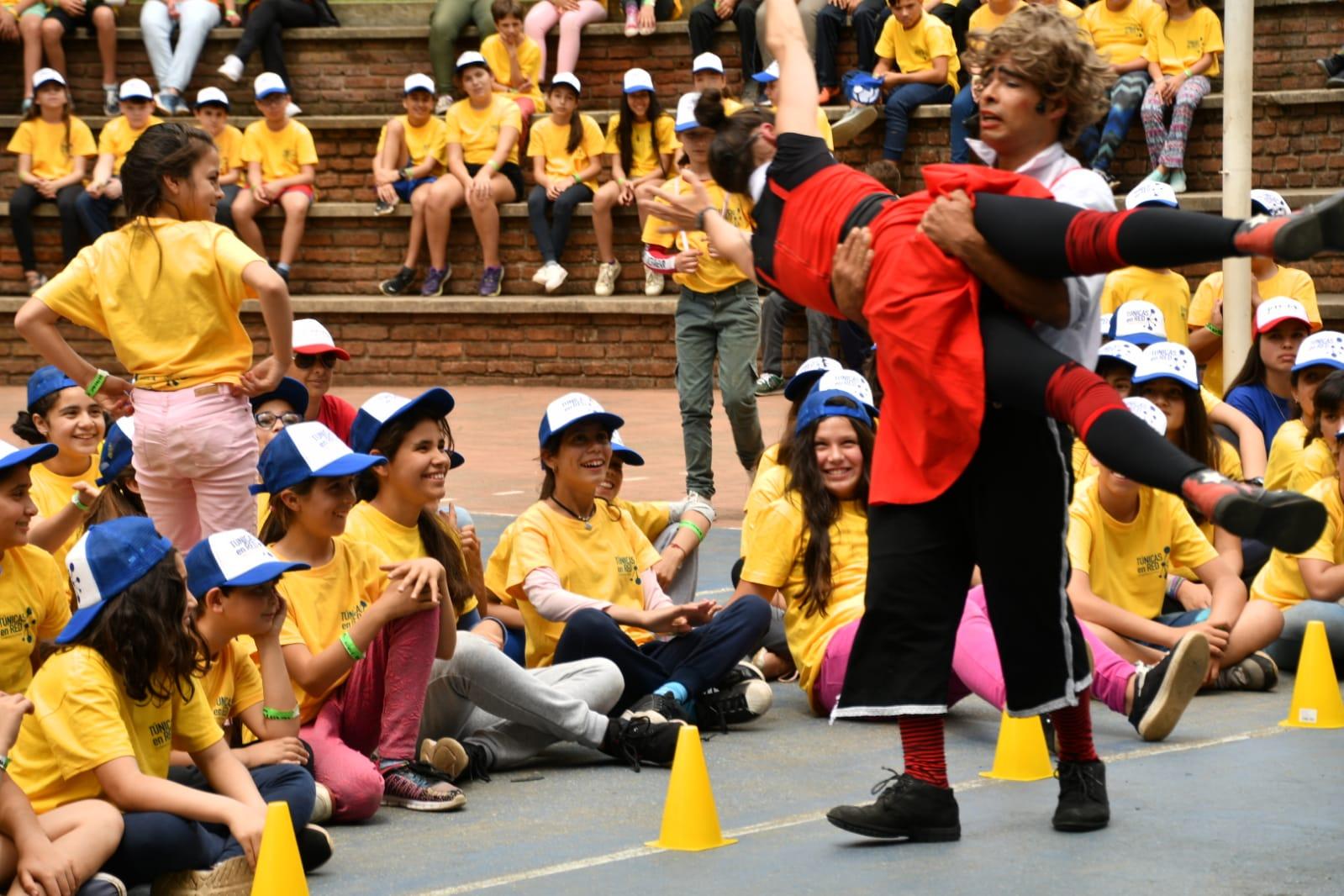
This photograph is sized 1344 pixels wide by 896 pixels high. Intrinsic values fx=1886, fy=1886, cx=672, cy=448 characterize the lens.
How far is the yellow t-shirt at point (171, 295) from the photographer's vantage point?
6.54 metres

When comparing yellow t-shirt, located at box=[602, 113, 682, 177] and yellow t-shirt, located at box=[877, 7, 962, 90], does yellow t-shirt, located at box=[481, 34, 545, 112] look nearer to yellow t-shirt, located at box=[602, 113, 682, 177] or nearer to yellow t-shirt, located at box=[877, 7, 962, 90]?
yellow t-shirt, located at box=[602, 113, 682, 177]

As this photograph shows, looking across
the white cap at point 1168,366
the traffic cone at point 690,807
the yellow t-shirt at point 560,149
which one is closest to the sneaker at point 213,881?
the traffic cone at point 690,807

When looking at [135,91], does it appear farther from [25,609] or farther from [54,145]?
[25,609]

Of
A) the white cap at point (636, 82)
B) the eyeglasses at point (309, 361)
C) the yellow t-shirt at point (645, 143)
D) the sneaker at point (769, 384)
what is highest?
the white cap at point (636, 82)

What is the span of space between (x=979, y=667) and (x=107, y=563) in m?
2.78

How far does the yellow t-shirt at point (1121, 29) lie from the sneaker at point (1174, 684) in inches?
389

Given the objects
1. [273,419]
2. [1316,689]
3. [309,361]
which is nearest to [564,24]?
[309,361]

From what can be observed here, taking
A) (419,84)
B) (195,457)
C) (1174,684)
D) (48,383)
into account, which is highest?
(419,84)

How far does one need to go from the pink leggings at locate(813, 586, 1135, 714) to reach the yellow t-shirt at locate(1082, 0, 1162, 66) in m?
9.07

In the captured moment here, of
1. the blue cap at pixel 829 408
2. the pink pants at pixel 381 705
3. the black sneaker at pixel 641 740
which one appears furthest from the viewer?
the blue cap at pixel 829 408

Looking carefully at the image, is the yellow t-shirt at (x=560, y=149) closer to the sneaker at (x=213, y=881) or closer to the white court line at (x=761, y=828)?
the white court line at (x=761, y=828)

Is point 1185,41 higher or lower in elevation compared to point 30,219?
higher

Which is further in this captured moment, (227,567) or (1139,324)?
(1139,324)

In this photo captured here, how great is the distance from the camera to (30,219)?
56.2ft
